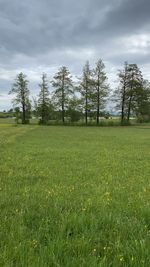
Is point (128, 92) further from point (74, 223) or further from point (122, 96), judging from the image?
point (74, 223)

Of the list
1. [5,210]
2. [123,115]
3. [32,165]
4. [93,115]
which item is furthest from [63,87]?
[5,210]

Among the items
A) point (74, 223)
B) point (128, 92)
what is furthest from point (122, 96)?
point (74, 223)

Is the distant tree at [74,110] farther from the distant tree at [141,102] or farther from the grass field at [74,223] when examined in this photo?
the grass field at [74,223]

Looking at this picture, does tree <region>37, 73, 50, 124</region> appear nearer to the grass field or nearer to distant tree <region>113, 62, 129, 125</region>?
distant tree <region>113, 62, 129, 125</region>

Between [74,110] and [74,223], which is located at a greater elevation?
[74,110]

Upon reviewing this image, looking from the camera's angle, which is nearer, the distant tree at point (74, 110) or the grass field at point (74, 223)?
the grass field at point (74, 223)

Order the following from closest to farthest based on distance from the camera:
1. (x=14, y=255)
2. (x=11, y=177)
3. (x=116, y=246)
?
(x=14, y=255), (x=116, y=246), (x=11, y=177)

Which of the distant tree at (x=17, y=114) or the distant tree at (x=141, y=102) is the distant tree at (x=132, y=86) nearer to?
the distant tree at (x=141, y=102)

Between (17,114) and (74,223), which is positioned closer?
(74,223)

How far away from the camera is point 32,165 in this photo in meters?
13.7

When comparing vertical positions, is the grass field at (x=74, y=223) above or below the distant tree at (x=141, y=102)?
below

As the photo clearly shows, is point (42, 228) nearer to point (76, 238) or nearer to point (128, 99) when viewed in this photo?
point (76, 238)

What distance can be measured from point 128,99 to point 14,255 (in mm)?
81131

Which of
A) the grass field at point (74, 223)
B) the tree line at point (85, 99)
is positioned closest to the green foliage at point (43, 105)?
the tree line at point (85, 99)
